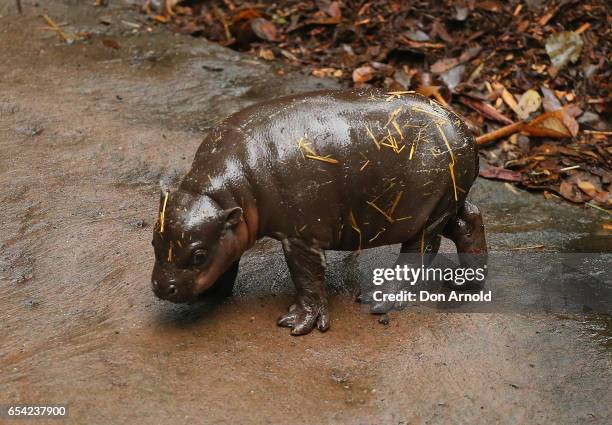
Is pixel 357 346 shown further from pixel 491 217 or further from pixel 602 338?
pixel 491 217

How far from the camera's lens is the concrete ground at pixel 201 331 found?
13.8 feet

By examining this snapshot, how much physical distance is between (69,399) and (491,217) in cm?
353

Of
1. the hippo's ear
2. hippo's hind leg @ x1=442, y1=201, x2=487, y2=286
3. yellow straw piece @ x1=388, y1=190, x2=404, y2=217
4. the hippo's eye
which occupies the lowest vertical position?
hippo's hind leg @ x1=442, y1=201, x2=487, y2=286

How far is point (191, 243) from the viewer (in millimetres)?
4336

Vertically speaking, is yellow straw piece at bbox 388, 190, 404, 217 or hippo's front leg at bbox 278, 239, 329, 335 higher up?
yellow straw piece at bbox 388, 190, 404, 217

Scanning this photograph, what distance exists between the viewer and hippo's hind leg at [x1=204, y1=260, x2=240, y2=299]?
4.91 m

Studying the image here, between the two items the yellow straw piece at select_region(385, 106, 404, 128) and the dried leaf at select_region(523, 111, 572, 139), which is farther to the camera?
the dried leaf at select_region(523, 111, 572, 139)

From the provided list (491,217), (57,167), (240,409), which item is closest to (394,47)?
(491,217)

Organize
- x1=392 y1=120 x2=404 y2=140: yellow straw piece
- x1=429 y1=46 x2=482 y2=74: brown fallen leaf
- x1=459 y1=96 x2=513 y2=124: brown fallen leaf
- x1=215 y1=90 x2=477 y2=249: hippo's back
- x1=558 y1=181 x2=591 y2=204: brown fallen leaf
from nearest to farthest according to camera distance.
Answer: x1=215 y1=90 x2=477 y2=249: hippo's back, x1=392 y1=120 x2=404 y2=140: yellow straw piece, x1=558 y1=181 x2=591 y2=204: brown fallen leaf, x1=459 y1=96 x2=513 y2=124: brown fallen leaf, x1=429 y1=46 x2=482 y2=74: brown fallen leaf

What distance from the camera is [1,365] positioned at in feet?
14.2

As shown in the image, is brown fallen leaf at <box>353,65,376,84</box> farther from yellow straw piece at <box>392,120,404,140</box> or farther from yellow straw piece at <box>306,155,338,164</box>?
yellow straw piece at <box>306,155,338,164</box>

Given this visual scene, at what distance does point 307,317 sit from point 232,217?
0.85 m

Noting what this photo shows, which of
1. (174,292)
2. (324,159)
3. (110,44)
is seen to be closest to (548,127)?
(324,159)

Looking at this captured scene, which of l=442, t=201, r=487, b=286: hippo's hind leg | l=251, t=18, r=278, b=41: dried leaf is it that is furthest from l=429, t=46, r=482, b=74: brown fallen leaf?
l=442, t=201, r=487, b=286: hippo's hind leg
